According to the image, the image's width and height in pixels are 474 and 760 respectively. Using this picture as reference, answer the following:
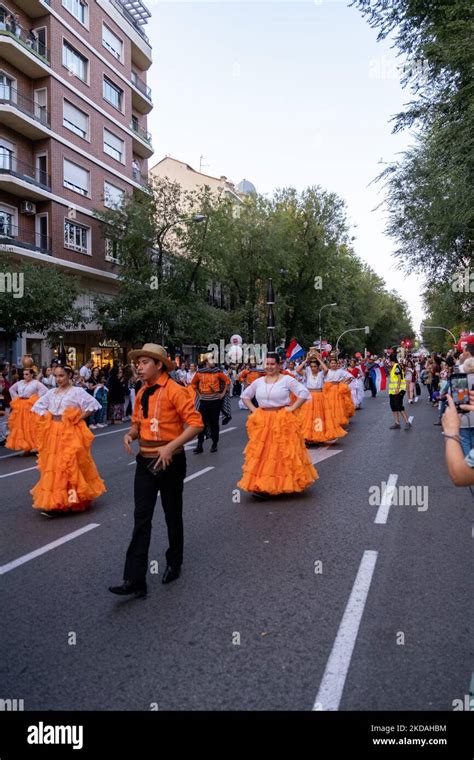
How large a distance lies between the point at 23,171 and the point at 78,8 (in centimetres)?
959

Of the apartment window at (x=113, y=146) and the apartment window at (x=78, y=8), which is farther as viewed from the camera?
the apartment window at (x=113, y=146)

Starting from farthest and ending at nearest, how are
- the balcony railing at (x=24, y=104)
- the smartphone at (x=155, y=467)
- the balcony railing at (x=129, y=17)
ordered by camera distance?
the balcony railing at (x=129, y=17) → the balcony railing at (x=24, y=104) → the smartphone at (x=155, y=467)

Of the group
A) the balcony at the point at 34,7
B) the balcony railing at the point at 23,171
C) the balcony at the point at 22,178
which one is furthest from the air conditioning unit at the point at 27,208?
the balcony at the point at 34,7

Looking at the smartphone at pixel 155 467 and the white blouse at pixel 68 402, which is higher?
the white blouse at pixel 68 402

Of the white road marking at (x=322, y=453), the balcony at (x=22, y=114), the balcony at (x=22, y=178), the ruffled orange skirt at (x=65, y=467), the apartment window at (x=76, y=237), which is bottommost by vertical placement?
the white road marking at (x=322, y=453)

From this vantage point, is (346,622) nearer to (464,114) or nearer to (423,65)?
(464,114)

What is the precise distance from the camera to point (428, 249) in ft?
64.6

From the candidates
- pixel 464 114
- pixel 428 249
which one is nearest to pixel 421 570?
pixel 464 114

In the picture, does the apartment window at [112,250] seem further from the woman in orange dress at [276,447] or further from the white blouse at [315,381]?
the woman in orange dress at [276,447]

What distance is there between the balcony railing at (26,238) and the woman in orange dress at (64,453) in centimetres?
1755

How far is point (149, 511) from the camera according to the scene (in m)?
4.73

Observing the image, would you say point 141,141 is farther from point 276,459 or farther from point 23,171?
point 276,459

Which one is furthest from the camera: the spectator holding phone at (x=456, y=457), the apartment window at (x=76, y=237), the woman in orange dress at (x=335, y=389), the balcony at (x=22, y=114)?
the apartment window at (x=76, y=237)

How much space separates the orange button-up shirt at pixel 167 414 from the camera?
494 centimetres
